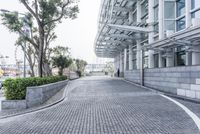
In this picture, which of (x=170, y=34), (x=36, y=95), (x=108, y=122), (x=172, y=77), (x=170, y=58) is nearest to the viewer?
Answer: (x=108, y=122)

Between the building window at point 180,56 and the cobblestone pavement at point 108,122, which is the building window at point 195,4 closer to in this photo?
the building window at point 180,56

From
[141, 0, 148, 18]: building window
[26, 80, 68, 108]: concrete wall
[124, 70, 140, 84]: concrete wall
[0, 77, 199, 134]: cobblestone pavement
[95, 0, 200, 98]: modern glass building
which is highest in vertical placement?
[141, 0, 148, 18]: building window

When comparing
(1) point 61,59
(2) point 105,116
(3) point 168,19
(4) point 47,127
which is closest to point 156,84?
(3) point 168,19

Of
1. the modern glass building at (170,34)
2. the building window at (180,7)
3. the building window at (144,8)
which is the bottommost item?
the modern glass building at (170,34)

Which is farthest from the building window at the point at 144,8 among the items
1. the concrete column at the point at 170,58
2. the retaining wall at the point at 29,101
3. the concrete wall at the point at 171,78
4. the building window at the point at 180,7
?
the retaining wall at the point at 29,101

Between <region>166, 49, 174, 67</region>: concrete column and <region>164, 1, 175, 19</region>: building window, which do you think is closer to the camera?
<region>166, 49, 174, 67</region>: concrete column

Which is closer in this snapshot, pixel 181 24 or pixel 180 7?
pixel 181 24

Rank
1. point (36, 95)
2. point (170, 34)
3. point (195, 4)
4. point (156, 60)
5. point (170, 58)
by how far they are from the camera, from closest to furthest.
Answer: point (36, 95), point (195, 4), point (170, 34), point (170, 58), point (156, 60)

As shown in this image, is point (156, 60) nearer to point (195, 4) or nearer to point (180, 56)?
point (180, 56)

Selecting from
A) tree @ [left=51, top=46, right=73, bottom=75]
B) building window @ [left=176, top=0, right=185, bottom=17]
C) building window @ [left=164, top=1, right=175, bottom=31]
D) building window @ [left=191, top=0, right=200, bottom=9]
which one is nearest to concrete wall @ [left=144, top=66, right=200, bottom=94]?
building window @ [left=164, top=1, right=175, bottom=31]

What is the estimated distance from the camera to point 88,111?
1062cm

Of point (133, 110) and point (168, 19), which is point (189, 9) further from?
point (133, 110)

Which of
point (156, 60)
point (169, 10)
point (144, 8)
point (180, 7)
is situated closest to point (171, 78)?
point (180, 7)

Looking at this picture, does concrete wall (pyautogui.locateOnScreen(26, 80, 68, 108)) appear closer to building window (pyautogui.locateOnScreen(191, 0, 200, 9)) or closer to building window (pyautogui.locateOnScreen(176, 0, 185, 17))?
building window (pyautogui.locateOnScreen(191, 0, 200, 9))
